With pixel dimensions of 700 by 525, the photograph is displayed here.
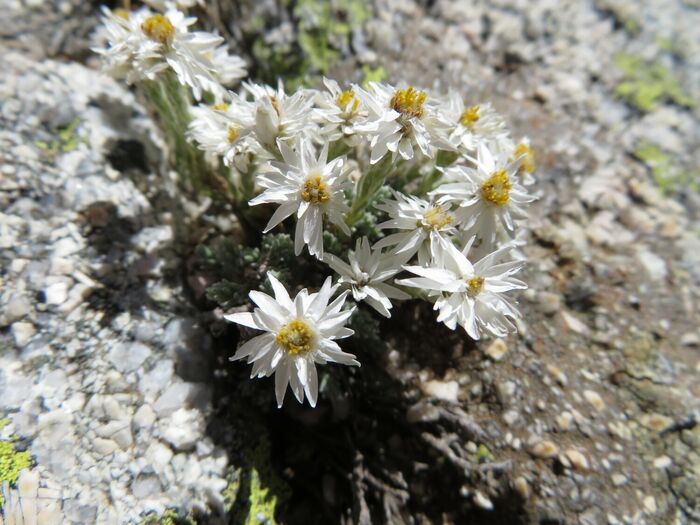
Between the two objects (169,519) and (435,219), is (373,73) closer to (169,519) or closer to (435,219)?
(435,219)

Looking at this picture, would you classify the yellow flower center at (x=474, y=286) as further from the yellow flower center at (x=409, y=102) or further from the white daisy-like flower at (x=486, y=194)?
the yellow flower center at (x=409, y=102)

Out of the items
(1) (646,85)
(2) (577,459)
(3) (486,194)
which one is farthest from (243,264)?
(1) (646,85)

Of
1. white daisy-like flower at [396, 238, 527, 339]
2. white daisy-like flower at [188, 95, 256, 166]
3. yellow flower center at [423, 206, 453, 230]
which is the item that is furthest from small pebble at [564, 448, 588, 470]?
white daisy-like flower at [188, 95, 256, 166]

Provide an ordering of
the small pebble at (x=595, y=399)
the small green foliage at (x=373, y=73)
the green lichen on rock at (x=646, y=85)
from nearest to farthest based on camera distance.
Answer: the small pebble at (x=595, y=399), the small green foliage at (x=373, y=73), the green lichen on rock at (x=646, y=85)

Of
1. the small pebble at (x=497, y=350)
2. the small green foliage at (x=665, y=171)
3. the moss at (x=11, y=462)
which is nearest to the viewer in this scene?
the moss at (x=11, y=462)

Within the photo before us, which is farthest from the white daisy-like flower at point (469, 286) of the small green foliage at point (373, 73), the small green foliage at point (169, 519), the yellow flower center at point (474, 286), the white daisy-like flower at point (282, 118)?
the small green foliage at point (373, 73)

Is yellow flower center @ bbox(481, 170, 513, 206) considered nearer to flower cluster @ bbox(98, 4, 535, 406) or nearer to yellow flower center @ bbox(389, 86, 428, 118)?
flower cluster @ bbox(98, 4, 535, 406)
